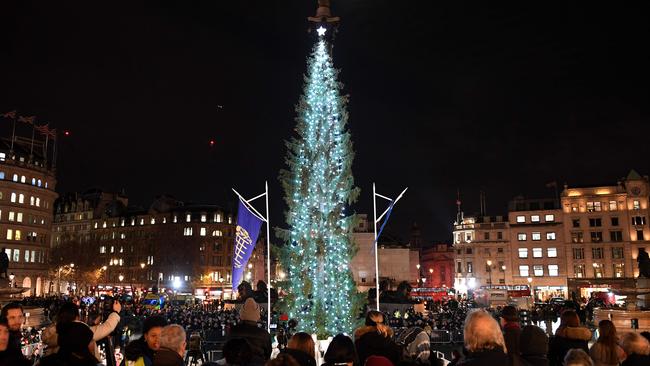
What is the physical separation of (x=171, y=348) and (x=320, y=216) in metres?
18.2

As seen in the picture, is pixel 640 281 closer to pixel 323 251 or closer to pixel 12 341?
pixel 323 251

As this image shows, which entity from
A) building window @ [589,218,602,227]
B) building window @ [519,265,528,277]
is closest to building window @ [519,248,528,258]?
building window @ [519,265,528,277]

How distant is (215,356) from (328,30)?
16381 mm

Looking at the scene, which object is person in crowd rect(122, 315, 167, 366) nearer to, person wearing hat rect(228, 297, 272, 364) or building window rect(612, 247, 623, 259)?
person wearing hat rect(228, 297, 272, 364)

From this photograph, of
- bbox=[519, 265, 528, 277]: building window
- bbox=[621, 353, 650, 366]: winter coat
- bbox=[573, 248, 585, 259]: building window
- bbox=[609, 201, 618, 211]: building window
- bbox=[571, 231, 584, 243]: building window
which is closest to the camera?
bbox=[621, 353, 650, 366]: winter coat

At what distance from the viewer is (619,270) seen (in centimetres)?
8806

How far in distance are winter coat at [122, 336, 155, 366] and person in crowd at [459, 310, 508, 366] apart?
439 centimetres

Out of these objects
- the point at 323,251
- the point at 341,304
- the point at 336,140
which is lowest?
→ the point at 341,304

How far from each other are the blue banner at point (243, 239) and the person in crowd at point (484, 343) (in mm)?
16723

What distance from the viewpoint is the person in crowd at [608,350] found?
7684 mm

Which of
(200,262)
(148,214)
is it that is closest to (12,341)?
(200,262)

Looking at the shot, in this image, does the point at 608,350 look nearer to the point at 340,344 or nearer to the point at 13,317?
the point at 340,344

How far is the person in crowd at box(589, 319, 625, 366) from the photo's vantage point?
7.68 meters

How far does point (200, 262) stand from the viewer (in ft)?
362
